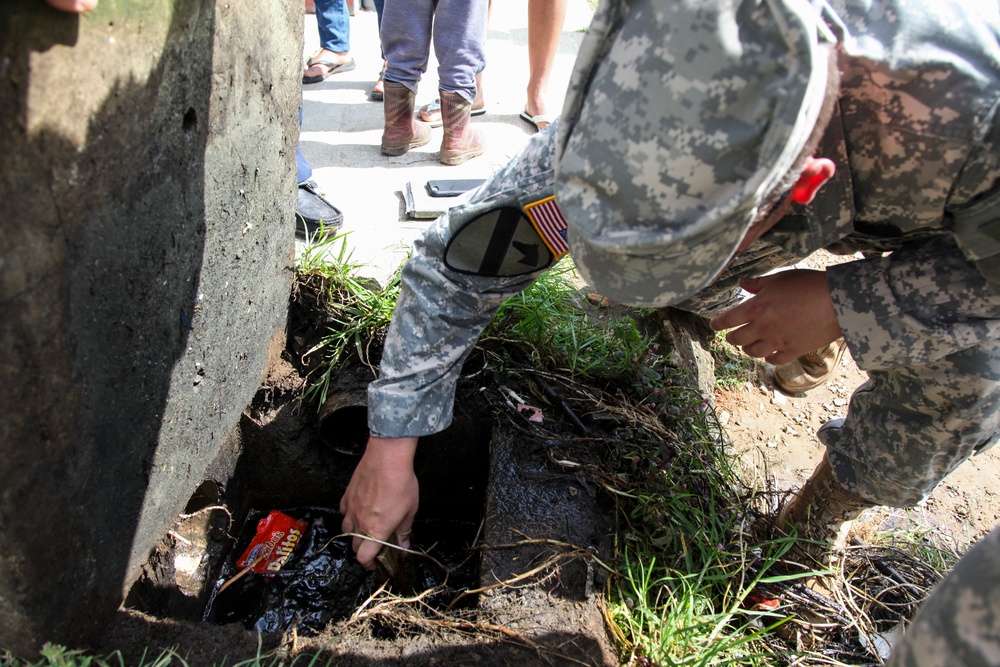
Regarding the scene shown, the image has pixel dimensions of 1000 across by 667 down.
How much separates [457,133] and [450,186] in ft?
1.41

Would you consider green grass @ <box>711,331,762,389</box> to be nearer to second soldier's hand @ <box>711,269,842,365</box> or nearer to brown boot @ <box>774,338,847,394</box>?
brown boot @ <box>774,338,847,394</box>

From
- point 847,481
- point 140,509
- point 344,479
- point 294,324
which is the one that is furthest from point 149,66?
point 847,481

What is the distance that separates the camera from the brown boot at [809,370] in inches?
100

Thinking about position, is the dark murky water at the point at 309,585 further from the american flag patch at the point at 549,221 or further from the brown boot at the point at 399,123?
the brown boot at the point at 399,123

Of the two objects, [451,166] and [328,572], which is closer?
[328,572]

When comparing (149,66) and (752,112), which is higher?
(752,112)

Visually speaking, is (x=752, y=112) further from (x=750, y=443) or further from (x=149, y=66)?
(x=750, y=443)

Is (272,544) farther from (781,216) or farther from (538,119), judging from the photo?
(538,119)

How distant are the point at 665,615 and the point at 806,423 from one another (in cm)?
142

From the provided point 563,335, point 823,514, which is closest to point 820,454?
point 823,514

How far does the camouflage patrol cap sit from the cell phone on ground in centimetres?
186

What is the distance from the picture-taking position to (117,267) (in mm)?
1199

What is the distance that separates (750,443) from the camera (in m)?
2.56

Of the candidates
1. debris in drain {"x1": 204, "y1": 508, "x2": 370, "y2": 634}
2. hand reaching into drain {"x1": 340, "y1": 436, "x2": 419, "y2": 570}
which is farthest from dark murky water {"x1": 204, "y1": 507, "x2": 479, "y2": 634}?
hand reaching into drain {"x1": 340, "y1": 436, "x2": 419, "y2": 570}
